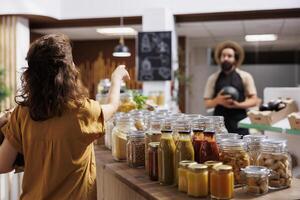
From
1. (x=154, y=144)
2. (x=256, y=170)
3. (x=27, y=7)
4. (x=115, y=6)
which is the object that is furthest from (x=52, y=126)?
(x=27, y=7)

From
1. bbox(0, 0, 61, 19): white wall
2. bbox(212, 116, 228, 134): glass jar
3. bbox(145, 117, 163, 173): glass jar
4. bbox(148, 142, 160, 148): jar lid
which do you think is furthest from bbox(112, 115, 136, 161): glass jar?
bbox(0, 0, 61, 19): white wall

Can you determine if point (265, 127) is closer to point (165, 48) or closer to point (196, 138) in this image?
point (196, 138)

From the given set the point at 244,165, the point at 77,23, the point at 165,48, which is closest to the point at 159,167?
the point at 244,165

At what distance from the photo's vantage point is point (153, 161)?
1.66m

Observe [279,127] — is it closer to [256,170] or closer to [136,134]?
[136,134]

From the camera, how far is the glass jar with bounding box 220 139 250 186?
58.4 inches

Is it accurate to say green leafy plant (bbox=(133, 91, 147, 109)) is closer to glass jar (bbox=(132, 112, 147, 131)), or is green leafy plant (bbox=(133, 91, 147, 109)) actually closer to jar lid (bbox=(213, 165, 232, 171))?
glass jar (bbox=(132, 112, 147, 131))

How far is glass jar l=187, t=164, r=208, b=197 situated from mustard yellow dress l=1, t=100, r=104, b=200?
1.38 ft

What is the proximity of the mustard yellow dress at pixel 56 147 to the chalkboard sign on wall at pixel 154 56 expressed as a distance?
14.4 feet

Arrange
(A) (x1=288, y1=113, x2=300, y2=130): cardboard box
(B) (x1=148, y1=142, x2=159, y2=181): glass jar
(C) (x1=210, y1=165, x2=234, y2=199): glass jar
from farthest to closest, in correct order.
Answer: (A) (x1=288, y1=113, x2=300, y2=130): cardboard box < (B) (x1=148, y1=142, x2=159, y2=181): glass jar < (C) (x1=210, y1=165, x2=234, y2=199): glass jar

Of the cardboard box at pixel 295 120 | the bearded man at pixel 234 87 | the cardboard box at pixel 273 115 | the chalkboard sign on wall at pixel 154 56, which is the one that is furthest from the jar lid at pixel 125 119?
the chalkboard sign on wall at pixel 154 56

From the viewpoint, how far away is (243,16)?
19.9 ft

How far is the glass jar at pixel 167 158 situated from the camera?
1560 mm

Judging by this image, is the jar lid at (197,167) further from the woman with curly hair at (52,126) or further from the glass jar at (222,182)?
the woman with curly hair at (52,126)
